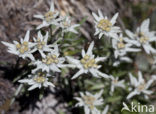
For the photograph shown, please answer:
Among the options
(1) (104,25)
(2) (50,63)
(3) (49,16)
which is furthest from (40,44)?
(1) (104,25)

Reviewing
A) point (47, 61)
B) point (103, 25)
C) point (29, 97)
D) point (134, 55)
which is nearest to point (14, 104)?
point (29, 97)

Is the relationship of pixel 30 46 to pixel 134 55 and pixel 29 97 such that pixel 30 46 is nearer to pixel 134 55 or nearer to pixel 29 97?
pixel 29 97

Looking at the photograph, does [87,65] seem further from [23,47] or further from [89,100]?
[23,47]

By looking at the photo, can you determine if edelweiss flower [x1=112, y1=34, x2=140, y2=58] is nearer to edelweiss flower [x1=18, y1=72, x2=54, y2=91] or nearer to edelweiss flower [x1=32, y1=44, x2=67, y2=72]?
edelweiss flower [x1=32, y1=44, x2=67, y2=72]

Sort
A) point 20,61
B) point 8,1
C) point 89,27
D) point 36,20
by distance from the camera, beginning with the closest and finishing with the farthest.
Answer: point 20,61 < point 8,1 < point 36,20 < point 89,27

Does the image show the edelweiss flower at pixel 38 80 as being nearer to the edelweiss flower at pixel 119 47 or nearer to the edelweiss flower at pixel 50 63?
the edelweiss flower at pixel 50 63

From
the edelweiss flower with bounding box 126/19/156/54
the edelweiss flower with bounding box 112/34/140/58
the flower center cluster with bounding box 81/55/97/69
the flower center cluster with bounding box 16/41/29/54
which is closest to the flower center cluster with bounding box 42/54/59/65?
the flower center cluster with bounding box 16/41/29/54

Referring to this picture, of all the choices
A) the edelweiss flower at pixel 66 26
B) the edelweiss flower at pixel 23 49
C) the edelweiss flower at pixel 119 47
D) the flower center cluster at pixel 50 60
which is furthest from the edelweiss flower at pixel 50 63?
the edelweiss flower at pixel 119 47

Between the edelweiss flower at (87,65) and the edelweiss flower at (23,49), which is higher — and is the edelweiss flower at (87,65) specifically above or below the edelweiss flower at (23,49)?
below

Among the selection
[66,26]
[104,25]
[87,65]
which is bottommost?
[87,65]

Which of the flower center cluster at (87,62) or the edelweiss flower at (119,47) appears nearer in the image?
the flower center cluster at (87,62)

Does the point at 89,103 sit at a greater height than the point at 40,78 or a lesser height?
lesser
